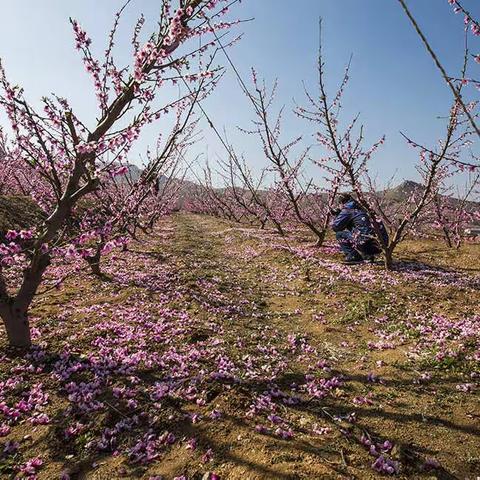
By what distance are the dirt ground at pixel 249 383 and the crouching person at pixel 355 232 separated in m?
3.21

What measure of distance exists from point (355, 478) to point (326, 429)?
1.07 meters

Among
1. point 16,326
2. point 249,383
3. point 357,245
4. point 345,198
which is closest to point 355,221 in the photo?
point 357,245

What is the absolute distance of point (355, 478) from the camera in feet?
14.6

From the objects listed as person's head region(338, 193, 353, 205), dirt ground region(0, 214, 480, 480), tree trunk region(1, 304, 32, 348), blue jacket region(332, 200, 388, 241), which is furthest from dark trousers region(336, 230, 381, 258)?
tree trunk region(1, 304, 32, 348)

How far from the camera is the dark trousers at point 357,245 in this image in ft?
53.8

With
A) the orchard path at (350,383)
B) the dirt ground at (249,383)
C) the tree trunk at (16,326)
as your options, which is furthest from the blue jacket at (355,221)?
the tree trunk at (16,326)

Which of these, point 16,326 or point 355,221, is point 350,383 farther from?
point 355,221

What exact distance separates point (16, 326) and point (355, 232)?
12.7 meters

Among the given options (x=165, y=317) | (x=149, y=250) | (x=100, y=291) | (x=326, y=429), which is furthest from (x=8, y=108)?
(x=149, y=250)

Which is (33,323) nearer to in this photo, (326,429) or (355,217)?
(326,429)

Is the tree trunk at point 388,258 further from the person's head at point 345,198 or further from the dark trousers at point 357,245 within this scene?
the person's head at point 345,198

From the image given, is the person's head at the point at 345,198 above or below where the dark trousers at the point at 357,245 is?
above

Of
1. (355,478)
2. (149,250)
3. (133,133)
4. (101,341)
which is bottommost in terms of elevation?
(355,478)

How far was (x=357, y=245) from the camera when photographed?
16656 millimetres
